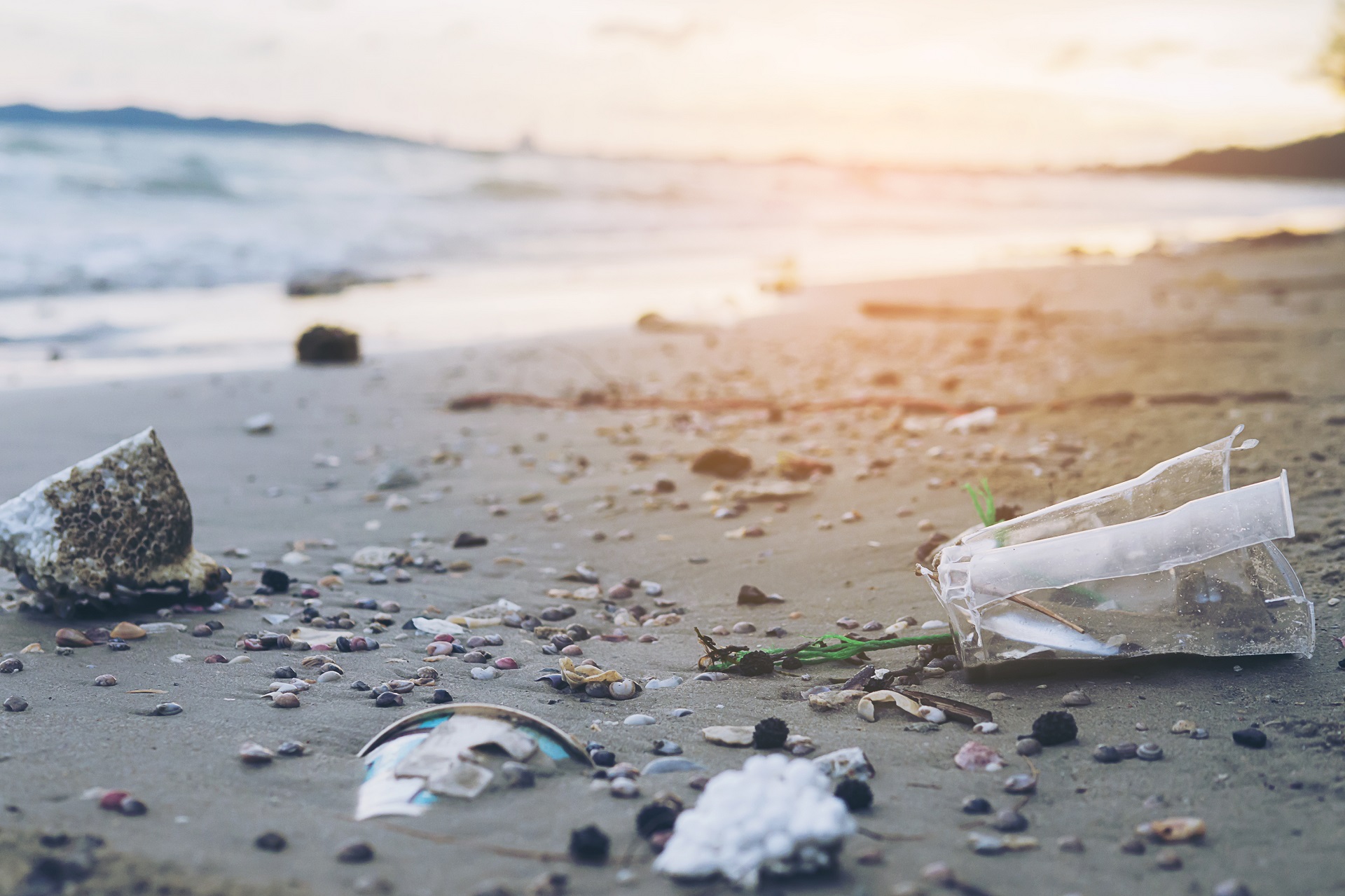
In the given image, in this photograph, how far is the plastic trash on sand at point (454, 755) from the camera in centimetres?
194

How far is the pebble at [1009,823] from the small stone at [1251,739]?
584 mm

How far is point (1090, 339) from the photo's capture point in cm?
830

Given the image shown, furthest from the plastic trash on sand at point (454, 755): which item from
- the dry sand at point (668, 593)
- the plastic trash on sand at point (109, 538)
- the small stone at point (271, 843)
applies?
the plastic trash on sand at point (109, 538)

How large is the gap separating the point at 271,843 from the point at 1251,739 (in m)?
1.97

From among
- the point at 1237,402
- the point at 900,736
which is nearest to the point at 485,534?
the point at 900,736

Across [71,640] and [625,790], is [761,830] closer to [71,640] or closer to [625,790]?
[625,790]

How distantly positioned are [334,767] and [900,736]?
4.16 ft

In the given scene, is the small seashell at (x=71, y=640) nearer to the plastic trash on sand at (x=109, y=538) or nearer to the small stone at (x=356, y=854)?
the plastic trash on sand at (x=109, y=538)

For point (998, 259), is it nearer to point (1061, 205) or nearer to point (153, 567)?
point (153, 567)

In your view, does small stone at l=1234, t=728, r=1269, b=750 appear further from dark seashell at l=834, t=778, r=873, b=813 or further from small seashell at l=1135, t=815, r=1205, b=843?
dark seashell at l=834, t=778, r=873, b=813

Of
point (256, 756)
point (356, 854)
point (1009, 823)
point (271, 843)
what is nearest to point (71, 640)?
point (256, 756)

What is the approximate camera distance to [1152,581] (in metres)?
2.35

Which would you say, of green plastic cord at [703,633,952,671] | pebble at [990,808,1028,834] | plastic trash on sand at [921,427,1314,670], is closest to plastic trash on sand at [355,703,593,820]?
green plastic cord at [703,633,952,671]

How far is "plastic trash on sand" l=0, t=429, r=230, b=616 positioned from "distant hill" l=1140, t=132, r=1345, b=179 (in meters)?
74.8
